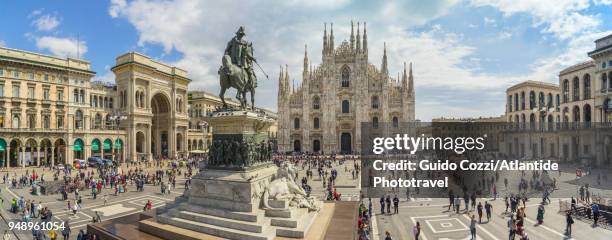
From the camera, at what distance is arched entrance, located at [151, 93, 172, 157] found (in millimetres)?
51594

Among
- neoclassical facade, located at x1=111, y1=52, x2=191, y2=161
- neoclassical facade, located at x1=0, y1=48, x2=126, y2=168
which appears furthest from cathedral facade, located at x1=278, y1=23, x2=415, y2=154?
neoclassical facade, located at x1=0, y1=48, x2=126, y2=168

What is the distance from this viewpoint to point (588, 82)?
3778cm

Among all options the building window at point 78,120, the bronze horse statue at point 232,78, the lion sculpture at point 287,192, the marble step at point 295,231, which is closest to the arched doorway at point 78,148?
the building window at point 78,120

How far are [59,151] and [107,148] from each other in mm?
5559

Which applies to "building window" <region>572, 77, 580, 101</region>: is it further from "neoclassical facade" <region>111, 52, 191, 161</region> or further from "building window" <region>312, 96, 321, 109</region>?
"neoclassical facade" <region>111, 52, 191, 161</region>

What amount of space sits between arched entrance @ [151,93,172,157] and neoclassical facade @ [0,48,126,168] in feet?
19.9

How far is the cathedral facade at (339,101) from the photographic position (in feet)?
190

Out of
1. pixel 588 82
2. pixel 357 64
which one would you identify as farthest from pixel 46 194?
pixel 588 82

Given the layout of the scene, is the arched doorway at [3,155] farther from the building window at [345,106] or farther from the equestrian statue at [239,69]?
the building window at [345,106]

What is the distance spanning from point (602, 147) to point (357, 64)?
34.8 m

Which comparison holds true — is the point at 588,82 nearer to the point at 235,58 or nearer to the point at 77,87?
the point at 235,58

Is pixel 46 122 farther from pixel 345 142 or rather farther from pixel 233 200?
pixel 345 142

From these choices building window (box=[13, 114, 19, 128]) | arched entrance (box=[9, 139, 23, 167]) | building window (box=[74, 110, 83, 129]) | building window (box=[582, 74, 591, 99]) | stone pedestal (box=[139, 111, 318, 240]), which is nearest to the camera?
stone pedestal (box=[139, 111, 318, 240])

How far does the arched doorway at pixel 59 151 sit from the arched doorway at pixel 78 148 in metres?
1.17
